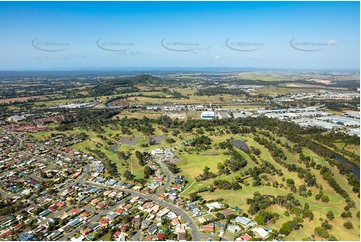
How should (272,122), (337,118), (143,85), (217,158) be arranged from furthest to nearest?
(143,85)
(337,118)
(272,122)
(217,158)

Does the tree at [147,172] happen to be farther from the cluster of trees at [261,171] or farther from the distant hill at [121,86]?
the distant hill at [121,86]

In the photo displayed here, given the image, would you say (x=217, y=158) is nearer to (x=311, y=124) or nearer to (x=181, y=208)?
(x=181, y=208)

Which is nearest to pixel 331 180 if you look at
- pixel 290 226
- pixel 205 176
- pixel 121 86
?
pixel 290 226

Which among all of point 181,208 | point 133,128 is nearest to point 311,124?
point 133,128

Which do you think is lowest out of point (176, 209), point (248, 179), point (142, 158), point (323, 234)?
point (176, 209)

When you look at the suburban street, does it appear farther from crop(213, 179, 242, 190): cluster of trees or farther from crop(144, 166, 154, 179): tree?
crop(213, 179, 242, 190): cluster of trees

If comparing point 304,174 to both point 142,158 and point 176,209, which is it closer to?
point 176,209

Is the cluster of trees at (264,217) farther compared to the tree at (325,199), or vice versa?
the tree at (325,199)

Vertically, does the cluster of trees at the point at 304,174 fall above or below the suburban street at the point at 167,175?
above

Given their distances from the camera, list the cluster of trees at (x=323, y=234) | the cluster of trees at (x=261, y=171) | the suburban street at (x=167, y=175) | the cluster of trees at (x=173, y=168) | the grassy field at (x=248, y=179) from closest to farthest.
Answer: the cluster of trees at (x=323, y=234)
the grassy field at (x=248, y=179)
the suburban street at (x=167, y=175)
the cluster of trees at (x=261, y=171)
the cluster of trees at (x=173, y=168)

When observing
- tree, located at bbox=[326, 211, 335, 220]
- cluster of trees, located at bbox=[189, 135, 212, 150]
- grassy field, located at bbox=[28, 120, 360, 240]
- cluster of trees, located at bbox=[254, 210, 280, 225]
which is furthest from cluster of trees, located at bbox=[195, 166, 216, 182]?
tree, located at bbox=[326, 211, 335, 220]

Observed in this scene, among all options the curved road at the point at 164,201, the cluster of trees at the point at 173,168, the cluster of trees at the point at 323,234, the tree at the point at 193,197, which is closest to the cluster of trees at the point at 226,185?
the tree at the point at 193,197
